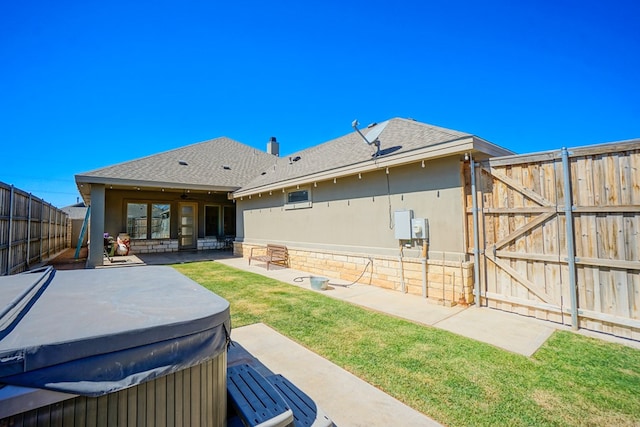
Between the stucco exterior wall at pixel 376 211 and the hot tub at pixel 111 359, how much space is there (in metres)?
5.13

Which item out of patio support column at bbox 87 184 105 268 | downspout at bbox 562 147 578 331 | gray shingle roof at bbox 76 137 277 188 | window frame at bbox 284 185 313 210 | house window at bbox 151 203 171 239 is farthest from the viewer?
house window at bbox 151 203 171 239

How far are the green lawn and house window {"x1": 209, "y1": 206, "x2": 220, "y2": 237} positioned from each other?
1204 cm

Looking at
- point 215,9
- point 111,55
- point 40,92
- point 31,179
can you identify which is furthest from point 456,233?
point 31,179

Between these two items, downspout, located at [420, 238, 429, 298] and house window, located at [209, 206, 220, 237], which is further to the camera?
house window, located at [209, 206, 220, 237]

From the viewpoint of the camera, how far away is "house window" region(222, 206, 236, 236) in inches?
651

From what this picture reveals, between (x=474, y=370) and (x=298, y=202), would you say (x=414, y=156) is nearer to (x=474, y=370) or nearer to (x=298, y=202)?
(x=474, y=370)

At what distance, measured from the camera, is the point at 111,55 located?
349 inches

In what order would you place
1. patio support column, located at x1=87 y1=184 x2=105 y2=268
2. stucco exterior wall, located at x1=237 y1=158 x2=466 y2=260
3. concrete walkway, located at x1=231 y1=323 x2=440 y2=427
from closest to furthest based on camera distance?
concrete walkway, located at x1=231 y1=323 x2=440 y2=427
stucco exterior wall, located at x1=237 y1=158 x2=466 y2=260
patio support column, located at x1=87 y1=184 x2=105 y2=268

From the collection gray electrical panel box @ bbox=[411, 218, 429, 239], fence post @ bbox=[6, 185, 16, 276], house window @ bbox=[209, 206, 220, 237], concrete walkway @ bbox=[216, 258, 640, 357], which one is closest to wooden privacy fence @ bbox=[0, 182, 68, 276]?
fence post @ bbox=[6, 185, 16, 276]

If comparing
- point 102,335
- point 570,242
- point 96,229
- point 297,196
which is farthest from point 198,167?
point 570,242

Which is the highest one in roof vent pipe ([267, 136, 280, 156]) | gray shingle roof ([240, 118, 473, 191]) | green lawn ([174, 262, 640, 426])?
roof vent pipe ([267, 136, 280, 156])

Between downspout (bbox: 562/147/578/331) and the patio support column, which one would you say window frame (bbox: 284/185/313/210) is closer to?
downspout (bbox: 562/147/578/331)

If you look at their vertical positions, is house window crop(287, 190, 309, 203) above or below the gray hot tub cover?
above

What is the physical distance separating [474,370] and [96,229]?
12.1 metres
